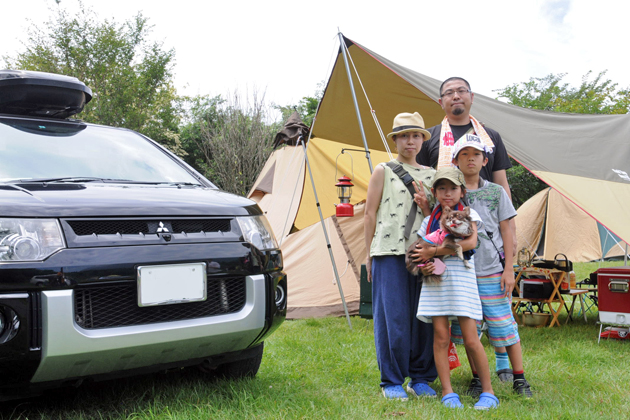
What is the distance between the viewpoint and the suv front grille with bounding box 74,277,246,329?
1.76 meters

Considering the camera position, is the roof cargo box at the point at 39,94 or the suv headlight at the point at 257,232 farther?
the roof cargo box at the point at 39,94

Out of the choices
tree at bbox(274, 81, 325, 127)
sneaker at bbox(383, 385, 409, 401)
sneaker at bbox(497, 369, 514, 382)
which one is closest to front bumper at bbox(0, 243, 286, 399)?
sneaker at bbox(383, 385, 409, 401)

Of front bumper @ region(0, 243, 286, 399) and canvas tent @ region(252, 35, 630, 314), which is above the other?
canvas tent @ region(252, 35, 630, 314)

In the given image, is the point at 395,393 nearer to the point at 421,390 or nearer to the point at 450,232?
the point at 421,390

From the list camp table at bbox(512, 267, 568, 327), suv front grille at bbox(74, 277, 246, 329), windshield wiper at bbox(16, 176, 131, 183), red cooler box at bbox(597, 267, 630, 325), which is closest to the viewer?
suv front grille at bbox(74, 277, 246, 329)

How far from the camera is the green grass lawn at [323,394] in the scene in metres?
2.21

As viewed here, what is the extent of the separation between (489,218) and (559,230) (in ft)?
32.9

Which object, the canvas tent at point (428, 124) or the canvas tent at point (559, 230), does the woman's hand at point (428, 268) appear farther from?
the canvas tent at point (559, 230)

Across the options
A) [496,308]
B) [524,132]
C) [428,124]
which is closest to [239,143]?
[428,124]

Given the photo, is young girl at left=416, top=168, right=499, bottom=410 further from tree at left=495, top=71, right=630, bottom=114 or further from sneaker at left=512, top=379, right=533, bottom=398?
tree at left=495, top=71, right=630, bottom=114

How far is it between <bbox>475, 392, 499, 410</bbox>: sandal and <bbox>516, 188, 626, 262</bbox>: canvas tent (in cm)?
958

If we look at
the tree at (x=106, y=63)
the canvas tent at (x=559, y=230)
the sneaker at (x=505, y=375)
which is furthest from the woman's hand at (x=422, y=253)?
the tree at (x=106, y=63)

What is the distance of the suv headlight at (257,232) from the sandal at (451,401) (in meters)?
1.11

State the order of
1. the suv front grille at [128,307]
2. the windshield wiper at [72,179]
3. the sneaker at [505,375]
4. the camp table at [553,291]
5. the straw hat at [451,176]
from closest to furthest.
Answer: the suv front grille at [128,307], the windshield wiper at [72,179], the straw hat at [451,176], the sneaker at [505,375], the camp table at [553,291]
